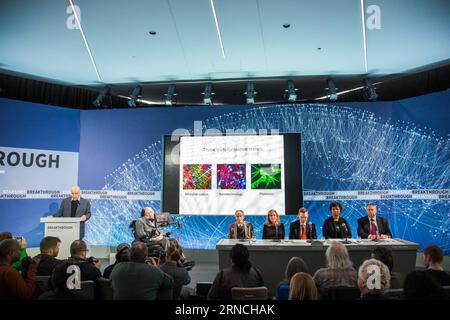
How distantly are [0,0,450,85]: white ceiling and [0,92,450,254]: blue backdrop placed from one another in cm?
77

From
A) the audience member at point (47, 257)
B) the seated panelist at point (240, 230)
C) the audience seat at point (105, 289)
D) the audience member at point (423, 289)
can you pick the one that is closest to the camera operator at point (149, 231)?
the seated panelist at point (240, 230)

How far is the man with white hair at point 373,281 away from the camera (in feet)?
7.22

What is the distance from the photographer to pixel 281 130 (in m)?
6.88

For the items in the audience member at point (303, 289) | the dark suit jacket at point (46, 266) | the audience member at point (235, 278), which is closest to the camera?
the audience member at point (303, 289)

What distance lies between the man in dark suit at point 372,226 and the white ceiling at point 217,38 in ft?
9.10

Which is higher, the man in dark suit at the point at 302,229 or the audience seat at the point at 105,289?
the man in dark suit at the point at 302,229

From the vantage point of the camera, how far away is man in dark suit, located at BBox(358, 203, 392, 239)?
16.9ft

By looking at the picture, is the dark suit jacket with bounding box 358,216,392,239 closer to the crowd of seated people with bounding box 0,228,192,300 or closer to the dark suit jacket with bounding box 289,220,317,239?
the dark suit jacket with bounding box 289,220,317,239

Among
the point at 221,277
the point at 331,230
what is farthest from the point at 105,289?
the point at 331,230

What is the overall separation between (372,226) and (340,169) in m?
1.67

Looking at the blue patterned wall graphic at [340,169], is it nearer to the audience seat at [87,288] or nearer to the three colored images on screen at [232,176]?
the three colored images on screen at [232,176]

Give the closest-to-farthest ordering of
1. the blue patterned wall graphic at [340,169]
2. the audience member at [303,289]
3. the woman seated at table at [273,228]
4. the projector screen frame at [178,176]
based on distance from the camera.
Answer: the audience member at [303,289], the woman seated at table at [273,228], the blue patterned wall graphic at [340,169], the projector screen frame at [178,176]
